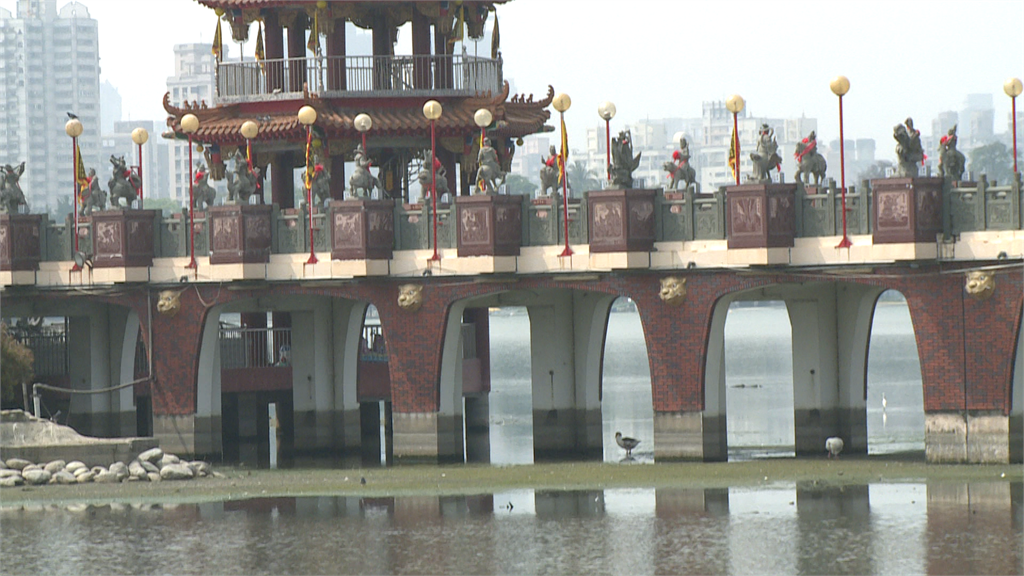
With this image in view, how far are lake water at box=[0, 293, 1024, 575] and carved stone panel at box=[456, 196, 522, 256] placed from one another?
6585 mm

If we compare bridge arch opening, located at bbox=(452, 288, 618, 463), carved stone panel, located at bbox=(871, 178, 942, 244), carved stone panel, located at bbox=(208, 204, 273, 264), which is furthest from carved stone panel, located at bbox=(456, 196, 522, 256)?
carved stone panel, located at bbox=(871, 178, 942, 244)

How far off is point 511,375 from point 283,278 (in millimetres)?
63267

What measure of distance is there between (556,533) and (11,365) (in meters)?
20.1

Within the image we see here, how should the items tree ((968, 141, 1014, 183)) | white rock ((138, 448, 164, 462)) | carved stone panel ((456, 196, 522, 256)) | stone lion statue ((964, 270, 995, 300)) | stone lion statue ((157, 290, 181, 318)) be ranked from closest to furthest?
stone lion statue ((964, 270, 995, 300)) < white rock ((138, 448, 164, 462)) < carved stone panel ((456, 196, 522, 256)) < stone lion statue ((157, 290, 181, 318)) < tree ((968, 141, 1014, 183))

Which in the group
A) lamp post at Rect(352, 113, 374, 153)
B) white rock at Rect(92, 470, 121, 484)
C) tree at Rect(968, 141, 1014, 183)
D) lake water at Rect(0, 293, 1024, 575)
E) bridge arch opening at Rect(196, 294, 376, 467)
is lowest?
lake water at Rect(0, 293, 1024, 575)

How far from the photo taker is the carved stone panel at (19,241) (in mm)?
58534

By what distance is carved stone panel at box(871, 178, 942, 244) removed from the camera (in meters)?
49.1

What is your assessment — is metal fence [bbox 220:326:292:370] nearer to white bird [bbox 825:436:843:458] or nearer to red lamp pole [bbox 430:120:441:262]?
red lamp pole [bbox 430:120:441:262]

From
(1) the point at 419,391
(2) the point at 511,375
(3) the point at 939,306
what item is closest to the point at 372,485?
(1) the point at 419,391

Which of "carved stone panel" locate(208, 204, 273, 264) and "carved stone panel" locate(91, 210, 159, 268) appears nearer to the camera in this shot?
"carved stone panel" locate(208, 204, 273, 264)

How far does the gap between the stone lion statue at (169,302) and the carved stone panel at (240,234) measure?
1.54 metres

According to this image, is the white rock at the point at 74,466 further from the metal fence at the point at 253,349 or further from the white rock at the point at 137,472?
the metal fence at the point at 253,349

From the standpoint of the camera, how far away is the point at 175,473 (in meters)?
51.0

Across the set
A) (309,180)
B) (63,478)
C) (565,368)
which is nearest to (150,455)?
(63,478)
